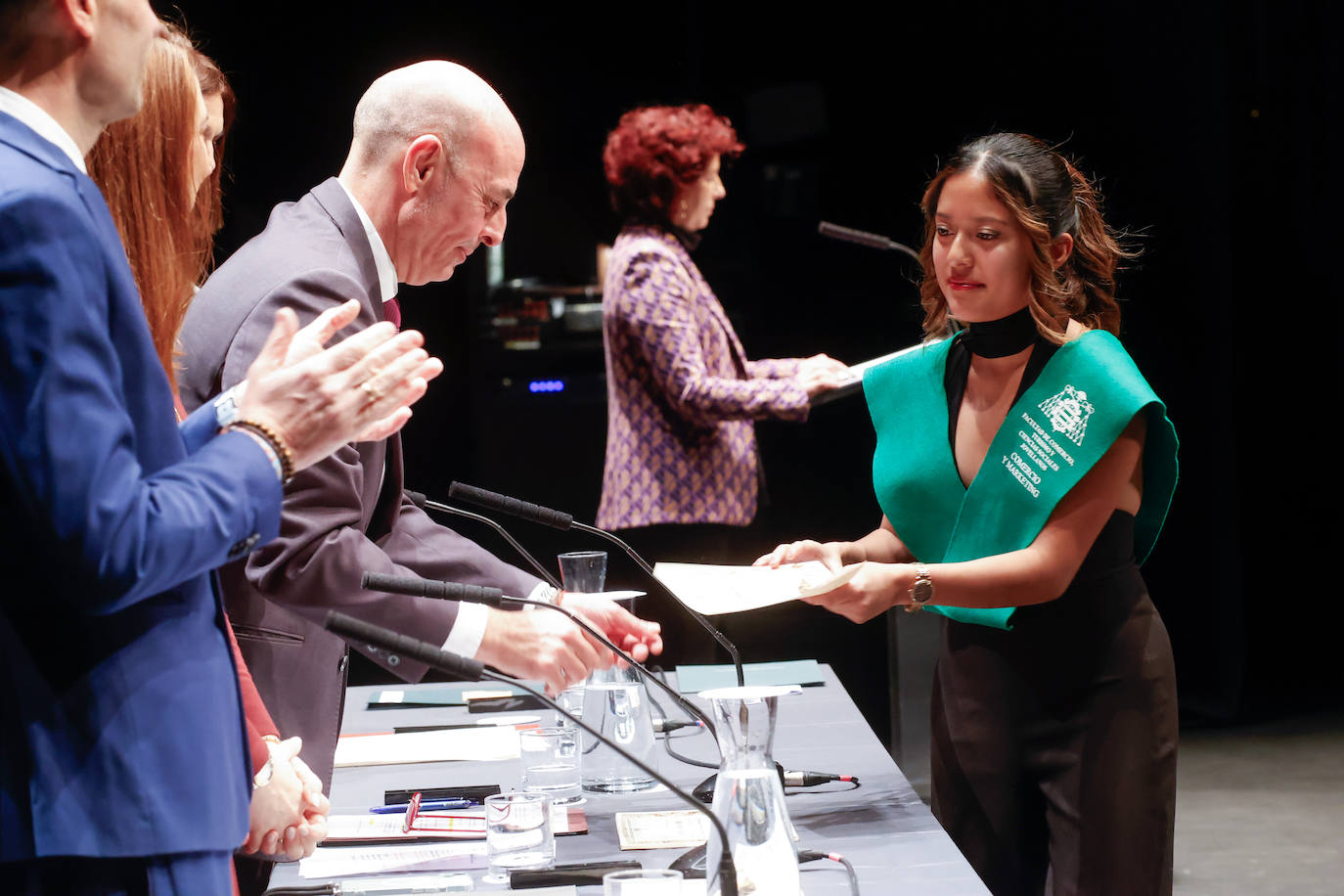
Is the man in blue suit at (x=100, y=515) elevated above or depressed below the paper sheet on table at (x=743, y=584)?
above

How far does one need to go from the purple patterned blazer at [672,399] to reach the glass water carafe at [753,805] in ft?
6.35

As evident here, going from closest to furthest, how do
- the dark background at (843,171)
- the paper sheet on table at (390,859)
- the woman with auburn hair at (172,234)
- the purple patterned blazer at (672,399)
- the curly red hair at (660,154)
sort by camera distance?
the woman with auburn hair at (172,234)
the paper sheet on table at (390,859)
the purple patterned blazer at (672,399)
the curly red hair at (660,154)
the dark background at (843,171)

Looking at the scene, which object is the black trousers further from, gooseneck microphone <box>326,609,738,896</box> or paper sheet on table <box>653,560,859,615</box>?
gooseneck microphone <box>326,609,738,896</box>

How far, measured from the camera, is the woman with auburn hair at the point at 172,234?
1287 mm

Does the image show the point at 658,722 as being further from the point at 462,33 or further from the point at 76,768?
the point at 462,33

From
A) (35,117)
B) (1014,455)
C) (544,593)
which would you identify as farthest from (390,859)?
(1014,455)

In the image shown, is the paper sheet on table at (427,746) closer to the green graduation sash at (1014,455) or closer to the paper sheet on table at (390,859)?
the paper sheet on table at (390,859)

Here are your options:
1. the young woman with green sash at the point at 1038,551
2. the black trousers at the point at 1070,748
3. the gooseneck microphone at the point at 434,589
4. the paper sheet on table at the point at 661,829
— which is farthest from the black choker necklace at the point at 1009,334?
the gooseneck microphone at the point at 434,589

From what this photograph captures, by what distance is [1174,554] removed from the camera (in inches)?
177

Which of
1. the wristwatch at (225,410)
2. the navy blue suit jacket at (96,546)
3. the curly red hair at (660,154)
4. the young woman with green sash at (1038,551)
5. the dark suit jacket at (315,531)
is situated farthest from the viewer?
the curly red hair at (660,154)

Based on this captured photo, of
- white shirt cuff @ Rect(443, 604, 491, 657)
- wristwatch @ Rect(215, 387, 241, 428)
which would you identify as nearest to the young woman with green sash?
white shirt cuff @ Rect(443, 604, 491, 657)

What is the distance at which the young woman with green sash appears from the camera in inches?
70.1

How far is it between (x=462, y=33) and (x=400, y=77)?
262 centimetres

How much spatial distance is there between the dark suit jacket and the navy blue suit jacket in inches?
16.1
